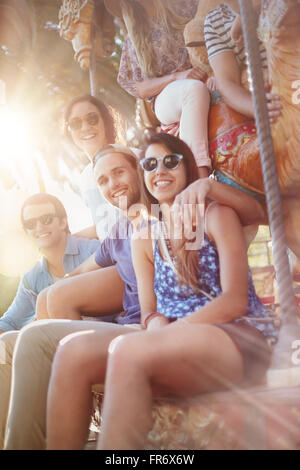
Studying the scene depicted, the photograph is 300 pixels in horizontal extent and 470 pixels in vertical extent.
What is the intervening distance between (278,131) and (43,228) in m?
0.99

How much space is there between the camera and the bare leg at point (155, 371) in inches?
40.5

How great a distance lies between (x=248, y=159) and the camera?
1521 millimetres

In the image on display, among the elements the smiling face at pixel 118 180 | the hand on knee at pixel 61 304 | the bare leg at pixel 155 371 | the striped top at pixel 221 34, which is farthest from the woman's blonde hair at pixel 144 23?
the bare leg at pixel 155 371

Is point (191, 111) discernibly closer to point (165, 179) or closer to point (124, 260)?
point (165, 179)

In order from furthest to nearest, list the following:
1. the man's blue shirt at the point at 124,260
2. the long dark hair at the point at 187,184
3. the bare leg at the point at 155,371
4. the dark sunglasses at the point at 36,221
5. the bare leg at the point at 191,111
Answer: the dark sunglasses at the point at 36,221
the man's blue shirt at the point at 124,260
the bare leg at the point at 191,111
the long dark hair at the point at 187,184
the bare leg at the point at 155,371

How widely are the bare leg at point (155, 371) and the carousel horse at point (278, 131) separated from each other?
1.71 ft

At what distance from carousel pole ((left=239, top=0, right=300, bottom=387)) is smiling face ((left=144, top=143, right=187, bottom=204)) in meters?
0.27

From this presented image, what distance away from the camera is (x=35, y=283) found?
202 cm

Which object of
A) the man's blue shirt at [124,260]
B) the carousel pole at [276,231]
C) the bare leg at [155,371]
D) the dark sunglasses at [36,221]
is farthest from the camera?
the dark sunglasses at [36,221]

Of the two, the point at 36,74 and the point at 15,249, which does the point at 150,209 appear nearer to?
the point at 15,249

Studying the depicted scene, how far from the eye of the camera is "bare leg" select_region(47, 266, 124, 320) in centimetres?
176

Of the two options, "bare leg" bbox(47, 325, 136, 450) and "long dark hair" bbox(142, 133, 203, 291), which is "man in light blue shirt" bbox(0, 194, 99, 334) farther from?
"bare leg" bbox(47, 325, 136, 450)

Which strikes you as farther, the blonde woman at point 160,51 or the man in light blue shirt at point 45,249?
the man in light blue shirt at point 45,249

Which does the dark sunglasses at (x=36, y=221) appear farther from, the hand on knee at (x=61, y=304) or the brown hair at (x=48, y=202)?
the hand on knee at (x=61, y=304)
